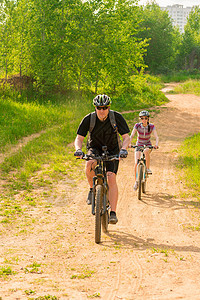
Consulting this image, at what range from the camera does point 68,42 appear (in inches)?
854

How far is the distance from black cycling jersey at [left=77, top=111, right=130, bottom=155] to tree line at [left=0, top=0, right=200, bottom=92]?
606 inches

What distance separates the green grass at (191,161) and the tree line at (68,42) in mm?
8847

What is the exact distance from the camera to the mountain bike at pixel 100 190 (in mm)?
5422

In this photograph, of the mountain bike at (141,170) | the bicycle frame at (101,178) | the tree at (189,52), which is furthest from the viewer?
the tree at (189,52)

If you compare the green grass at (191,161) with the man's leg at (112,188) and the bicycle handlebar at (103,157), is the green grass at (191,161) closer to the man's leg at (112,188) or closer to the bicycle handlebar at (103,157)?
the man's leg at (112,188)

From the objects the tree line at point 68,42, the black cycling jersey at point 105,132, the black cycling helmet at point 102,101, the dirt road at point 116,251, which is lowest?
the dirt road at point 116,251

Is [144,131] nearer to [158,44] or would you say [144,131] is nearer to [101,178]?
[101,178]

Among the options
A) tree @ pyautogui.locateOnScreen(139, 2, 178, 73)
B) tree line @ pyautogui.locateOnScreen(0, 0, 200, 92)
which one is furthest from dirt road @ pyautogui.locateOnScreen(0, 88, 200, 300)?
tree @ pyautogui.locateOnScreen(139, 2, 178, 73)

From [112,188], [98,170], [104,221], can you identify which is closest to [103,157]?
[98,170]

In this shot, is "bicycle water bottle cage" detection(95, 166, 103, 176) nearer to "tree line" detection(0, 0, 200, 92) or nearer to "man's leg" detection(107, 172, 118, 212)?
"man's leg" detection(107, 172, 118, 212)

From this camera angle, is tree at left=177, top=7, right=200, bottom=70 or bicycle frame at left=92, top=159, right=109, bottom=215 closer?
bicycle frame at left=92, top=159, right=109, bottom=215

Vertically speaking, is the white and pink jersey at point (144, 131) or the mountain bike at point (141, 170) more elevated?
the white and pink jersey at point (144, 131)

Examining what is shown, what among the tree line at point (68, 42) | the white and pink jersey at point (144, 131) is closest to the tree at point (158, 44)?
the tree line at point (68, 42)

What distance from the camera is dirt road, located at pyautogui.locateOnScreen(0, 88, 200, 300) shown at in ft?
13.3
